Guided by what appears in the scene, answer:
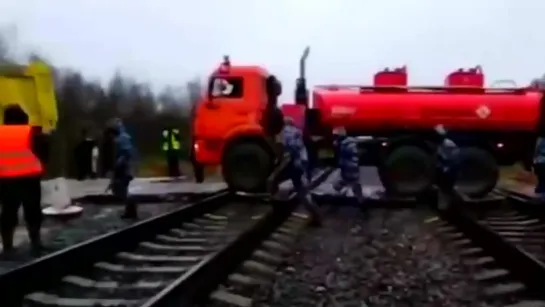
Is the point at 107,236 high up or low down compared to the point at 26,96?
down

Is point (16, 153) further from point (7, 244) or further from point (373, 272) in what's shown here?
point (373, 272)

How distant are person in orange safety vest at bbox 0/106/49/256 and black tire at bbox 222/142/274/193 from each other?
9.12m

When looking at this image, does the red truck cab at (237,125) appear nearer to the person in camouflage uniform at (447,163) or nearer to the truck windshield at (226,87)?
the truck windshield at (226,87)

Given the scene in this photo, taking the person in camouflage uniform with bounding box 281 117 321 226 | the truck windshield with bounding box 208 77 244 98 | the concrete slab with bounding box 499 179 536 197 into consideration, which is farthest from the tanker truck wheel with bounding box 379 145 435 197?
the person in camouflage uniform with bounding box 281 117 321 226

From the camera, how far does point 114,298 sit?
773 cm

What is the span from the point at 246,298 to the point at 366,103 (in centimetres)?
1291

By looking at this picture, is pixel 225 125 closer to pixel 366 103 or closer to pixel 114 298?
pixel 366 103

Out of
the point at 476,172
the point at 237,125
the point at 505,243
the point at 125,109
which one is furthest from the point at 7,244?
the point at 125,109

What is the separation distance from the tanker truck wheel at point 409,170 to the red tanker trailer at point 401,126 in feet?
0.06

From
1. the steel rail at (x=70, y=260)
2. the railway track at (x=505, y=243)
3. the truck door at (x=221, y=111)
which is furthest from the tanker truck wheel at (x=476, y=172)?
the steel rail at (x=70, y=260)

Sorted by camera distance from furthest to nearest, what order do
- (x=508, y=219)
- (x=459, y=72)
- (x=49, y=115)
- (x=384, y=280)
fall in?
(x=459, y=72) < (x=49, y=115) < (x=508, y=219) < (x=384, y=280)

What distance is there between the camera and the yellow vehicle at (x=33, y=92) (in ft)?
61.2

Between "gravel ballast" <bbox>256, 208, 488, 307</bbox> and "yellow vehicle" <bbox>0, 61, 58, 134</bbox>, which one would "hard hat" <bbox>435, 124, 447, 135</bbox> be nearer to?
"gravel ballast" <bbox>256, 208, 488, 307</bbox>

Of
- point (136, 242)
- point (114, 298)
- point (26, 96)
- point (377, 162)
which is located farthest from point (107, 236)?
point (377, 162)
